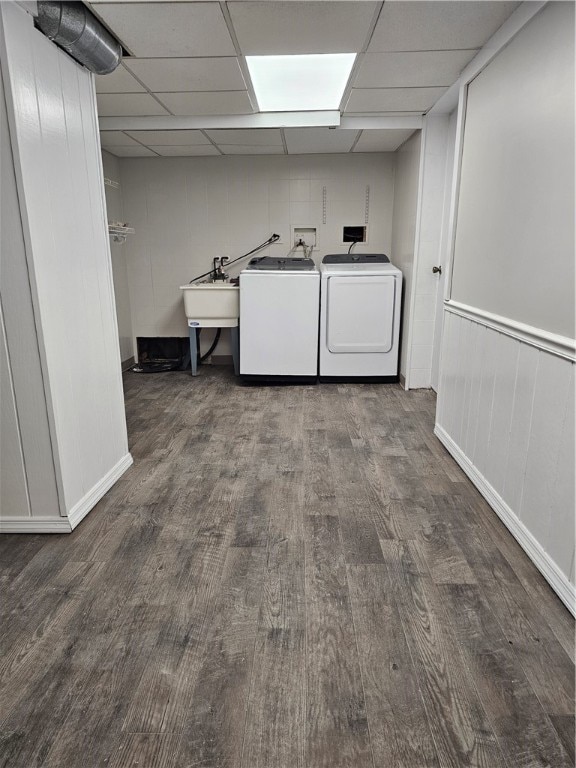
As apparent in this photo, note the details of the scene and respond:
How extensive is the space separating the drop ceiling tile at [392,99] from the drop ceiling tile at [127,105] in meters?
1.32

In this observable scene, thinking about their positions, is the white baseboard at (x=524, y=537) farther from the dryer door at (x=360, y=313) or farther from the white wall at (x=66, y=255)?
the white wall at (x=66, y=255)

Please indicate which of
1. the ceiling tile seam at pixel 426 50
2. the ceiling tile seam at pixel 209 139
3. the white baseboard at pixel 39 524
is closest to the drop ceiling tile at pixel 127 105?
the ceiling tile seam at pixel 209 139

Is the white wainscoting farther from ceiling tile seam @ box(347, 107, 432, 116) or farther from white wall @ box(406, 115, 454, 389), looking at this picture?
ceiling tile seam @ box(347, 107, 432, 116)

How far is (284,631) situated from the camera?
1.41m

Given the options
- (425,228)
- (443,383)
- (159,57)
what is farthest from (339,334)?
(159,57)

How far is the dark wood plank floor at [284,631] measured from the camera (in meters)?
1.09

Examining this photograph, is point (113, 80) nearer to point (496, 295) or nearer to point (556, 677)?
point (496, 295)

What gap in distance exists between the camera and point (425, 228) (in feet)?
12.1

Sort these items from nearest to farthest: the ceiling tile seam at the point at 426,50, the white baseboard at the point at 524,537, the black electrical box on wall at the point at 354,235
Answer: the white baseboard at the point at 524,537, the ceiling tile seam at the point at 426,50, the black electrical box on wall at the point at 354,235

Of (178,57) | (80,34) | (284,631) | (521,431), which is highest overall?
(178,57)

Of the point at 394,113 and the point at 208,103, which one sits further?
the point at 394,113

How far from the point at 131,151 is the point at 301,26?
2684 millimetres

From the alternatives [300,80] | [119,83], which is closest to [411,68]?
[300,80]

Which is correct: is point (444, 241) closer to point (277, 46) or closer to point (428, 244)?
point (428, 244)
